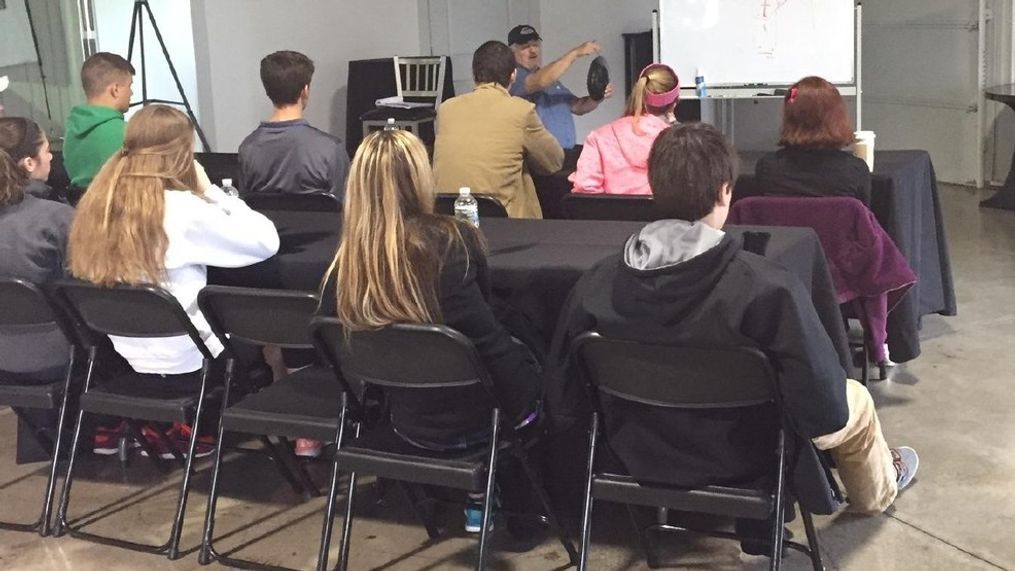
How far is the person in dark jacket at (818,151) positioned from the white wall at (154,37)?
4.85 meters

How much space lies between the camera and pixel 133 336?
9.68 feet

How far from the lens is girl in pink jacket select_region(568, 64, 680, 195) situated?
156 inches

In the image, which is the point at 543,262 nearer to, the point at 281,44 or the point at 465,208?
the point at 465,208

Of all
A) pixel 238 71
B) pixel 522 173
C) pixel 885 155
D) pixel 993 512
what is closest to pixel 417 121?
pixel 238 71

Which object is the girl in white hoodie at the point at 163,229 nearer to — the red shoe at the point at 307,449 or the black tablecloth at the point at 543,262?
the black tablecloth at the point at 543,262

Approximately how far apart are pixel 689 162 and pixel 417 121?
210 inches

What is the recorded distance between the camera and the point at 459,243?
2.46 metres

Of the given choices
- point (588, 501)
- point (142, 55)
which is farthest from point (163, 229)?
point (142, 55)

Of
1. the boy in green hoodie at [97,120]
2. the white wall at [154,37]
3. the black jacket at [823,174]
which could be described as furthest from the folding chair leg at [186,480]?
the white wall at [154,37]

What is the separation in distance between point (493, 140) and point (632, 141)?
571mm

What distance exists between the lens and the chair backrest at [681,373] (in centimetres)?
218

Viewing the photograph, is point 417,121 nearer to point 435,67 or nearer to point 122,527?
point 435,67

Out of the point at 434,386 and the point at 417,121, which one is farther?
the point at 417,121

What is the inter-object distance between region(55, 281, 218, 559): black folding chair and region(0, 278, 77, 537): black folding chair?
0.05 metres
